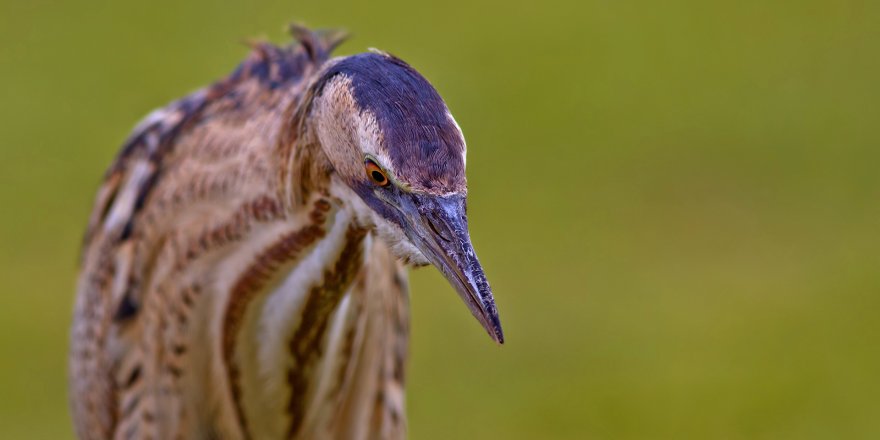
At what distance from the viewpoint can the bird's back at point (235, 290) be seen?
8.72ft

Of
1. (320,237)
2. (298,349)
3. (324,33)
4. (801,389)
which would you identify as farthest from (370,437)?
(801,389)

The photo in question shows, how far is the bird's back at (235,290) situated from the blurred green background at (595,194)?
2190mm

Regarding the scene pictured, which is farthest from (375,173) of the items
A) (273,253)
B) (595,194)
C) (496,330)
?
(595,194)

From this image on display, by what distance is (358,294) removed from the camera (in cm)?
291

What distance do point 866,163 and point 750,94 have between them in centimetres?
71

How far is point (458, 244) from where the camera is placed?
217cm

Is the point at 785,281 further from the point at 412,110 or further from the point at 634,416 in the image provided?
the point at 412,110

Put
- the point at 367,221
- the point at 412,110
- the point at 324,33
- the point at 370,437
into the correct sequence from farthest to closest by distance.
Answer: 1. the point at 324,33
2. the point at 370,437
3. the point at 367,221
4. the point at 412,110

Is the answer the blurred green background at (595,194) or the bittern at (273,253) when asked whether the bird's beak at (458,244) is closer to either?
the bittern at (273,253)

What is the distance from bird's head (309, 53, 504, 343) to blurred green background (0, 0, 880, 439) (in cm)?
310

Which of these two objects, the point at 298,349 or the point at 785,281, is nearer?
the point at 298,349

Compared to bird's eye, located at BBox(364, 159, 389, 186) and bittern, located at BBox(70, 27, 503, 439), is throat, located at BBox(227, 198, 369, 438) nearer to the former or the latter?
bittern, located at BBox(70, 27, 503, 439)

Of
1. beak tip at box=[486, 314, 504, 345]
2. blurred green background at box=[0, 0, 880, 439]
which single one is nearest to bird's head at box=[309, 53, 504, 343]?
beak tip at box=[486, 314, 504, 345]

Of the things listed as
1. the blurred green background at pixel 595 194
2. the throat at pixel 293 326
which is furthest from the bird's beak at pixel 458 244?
the blurred green background at pixel 595 194
